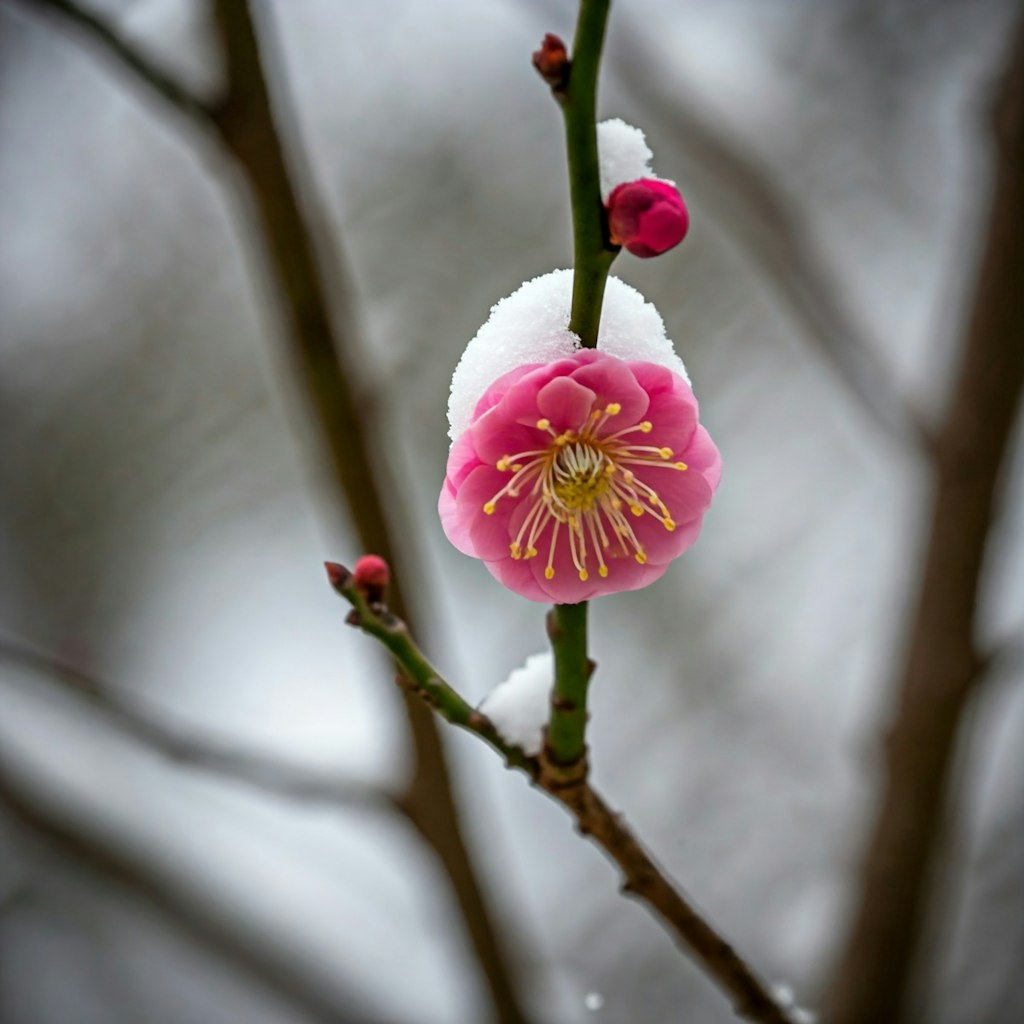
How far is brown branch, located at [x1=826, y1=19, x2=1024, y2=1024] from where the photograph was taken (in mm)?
1546

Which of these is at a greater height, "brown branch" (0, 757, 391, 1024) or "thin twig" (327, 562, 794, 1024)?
"brown branch" (0, 757, 391, 1024)

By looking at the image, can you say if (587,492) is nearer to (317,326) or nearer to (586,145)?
(586,145)

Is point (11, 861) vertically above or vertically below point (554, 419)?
above

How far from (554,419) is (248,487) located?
2.46m

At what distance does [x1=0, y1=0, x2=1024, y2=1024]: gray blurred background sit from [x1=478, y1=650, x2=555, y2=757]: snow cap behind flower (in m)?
1.35

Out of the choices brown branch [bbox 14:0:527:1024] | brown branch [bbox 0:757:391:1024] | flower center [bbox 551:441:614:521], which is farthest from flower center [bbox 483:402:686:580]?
brown branch [bbox 0:757:391:1024]

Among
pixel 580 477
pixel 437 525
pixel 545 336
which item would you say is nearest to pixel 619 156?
pixel 545 336

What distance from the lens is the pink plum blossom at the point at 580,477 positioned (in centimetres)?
59

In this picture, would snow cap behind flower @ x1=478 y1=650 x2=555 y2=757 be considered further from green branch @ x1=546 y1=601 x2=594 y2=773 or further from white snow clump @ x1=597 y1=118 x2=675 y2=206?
white snow clump @ x1=597 y1=118 x2=675 y2=206

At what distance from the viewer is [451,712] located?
60 centimetres

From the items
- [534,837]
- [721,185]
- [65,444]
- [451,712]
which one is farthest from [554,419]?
[534,837]

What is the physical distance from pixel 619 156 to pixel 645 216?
73 mm

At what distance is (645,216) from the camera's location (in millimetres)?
484

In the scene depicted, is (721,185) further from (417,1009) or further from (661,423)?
(417,1009)
